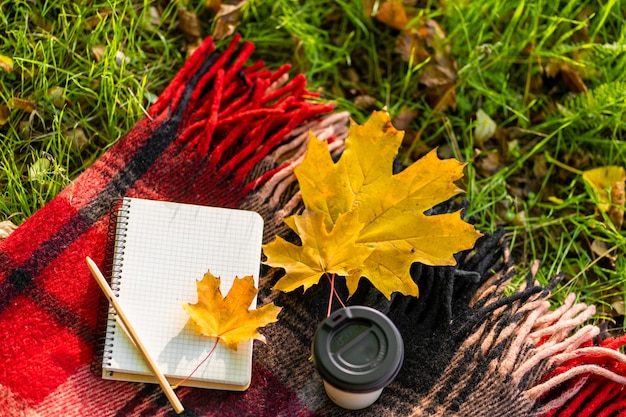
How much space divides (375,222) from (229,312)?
30 cm

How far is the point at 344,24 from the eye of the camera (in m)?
1.72

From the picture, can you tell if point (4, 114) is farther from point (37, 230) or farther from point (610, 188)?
point (610, 188)

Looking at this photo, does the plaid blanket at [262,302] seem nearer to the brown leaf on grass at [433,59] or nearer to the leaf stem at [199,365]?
the leaf stem at [199,365]

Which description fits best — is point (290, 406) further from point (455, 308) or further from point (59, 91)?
point (59, 91)

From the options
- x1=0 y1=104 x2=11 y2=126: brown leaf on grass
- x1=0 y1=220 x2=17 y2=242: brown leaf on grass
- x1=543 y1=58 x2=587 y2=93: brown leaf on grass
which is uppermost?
x1=0 y1=104 x2=11 y2=126: brown leaf on grass

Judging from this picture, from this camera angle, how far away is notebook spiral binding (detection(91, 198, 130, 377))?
1316 mm

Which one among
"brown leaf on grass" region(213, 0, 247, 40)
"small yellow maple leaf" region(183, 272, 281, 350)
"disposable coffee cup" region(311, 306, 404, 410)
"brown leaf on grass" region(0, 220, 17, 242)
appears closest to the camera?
"disposable coffee cup" region(311, 306, 404, 410)

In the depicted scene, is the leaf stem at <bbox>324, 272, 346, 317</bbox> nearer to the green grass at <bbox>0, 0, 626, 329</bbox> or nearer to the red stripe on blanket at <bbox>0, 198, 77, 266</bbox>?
the green grass at <bbox>0, 0, 626, 329</bbox>

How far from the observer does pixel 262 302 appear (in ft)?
4.55

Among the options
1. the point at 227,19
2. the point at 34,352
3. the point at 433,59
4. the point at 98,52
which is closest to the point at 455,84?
the point at 433,59

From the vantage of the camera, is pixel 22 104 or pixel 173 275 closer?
pixel 173 275

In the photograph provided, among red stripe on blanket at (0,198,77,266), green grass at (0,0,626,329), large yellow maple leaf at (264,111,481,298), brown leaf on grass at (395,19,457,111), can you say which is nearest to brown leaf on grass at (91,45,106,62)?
green grass at (0,0,626,329)

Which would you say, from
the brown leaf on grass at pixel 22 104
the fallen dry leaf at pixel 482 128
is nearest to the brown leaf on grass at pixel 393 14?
the fallen dry leaf at pixel 482 128

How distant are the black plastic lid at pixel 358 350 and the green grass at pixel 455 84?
0.44 meters
